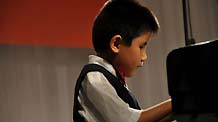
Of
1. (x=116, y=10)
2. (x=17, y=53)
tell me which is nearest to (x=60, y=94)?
(x=17, y=53)

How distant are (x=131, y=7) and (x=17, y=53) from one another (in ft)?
3.99

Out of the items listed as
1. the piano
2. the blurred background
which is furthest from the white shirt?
the blurred background

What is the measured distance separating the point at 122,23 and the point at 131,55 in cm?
7

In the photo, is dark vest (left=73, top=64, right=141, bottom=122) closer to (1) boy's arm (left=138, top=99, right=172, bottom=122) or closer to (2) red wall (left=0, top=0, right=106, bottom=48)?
(1) boy's arm (left=138, top=99, right=172, bottom=122)

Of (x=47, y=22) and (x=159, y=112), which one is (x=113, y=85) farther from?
(x=47, y=22)

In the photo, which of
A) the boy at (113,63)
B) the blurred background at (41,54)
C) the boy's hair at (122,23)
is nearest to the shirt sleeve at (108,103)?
the boy at (113,63)

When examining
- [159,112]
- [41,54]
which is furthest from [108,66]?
[41,54]

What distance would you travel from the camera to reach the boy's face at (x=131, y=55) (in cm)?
95

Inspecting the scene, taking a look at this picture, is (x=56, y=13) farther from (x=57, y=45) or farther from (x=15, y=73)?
(x=15, y=73)

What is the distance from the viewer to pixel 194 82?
28.8 inches

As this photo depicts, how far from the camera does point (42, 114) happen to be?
A: 212 cm

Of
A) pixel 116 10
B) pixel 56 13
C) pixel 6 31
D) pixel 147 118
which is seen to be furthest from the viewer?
pixel 56 13

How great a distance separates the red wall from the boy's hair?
113 centimetres

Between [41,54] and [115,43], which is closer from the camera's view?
[115,43]
